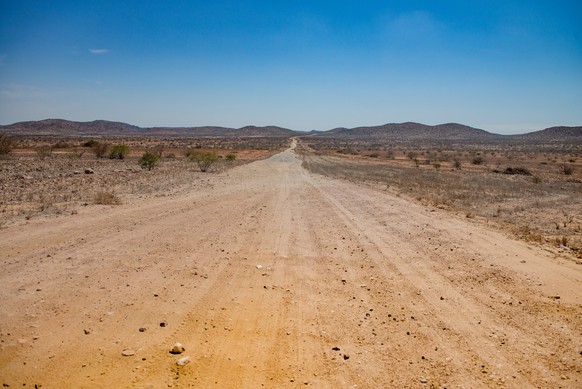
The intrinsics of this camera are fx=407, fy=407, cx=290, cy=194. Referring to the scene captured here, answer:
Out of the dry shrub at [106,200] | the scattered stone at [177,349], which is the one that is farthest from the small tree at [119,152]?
the scattered stone at [177,349]

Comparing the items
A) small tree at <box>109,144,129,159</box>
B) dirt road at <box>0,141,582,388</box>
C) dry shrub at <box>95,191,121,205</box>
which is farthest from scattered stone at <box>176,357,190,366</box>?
small tree at <box>109,144,129,159</box>

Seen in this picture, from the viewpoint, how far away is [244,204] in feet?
51.1

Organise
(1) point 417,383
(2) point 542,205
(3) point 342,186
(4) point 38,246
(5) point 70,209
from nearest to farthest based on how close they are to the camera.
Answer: (1) point 417,383
(4) point 38,246
(5) point 70,209
(2) point 542,205
(3) point 342,186

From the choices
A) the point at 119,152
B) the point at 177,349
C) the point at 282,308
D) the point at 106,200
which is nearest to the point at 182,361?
the point at 177,349

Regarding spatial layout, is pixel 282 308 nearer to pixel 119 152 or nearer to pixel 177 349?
pixel 177 349

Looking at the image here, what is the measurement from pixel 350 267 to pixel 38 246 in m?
6.68

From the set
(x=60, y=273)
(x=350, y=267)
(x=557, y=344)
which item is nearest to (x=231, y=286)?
(x=350, y=267)

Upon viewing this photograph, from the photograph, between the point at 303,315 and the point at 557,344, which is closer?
the point at 557,344

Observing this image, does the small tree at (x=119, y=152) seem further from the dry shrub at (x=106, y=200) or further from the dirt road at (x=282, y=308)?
the dirt road at (x=282, y=308)

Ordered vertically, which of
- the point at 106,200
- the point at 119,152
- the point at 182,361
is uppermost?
the point at 119,152

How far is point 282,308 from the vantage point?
616 cm

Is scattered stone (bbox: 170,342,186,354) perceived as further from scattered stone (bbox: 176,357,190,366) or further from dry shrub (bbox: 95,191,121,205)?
dry shrub (bbox: 95,191,121,205)

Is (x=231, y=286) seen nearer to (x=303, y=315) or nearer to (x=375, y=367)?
(x=303, y=315)

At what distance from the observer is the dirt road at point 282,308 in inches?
178
